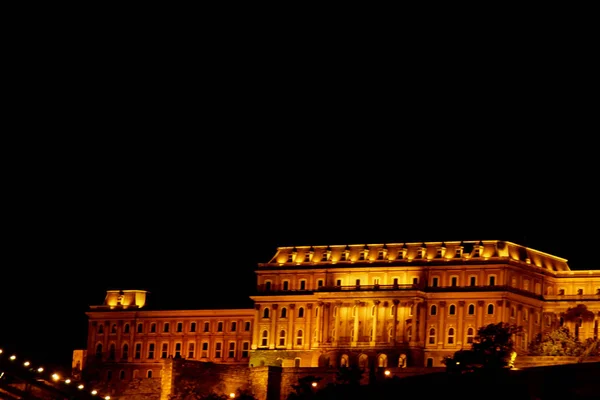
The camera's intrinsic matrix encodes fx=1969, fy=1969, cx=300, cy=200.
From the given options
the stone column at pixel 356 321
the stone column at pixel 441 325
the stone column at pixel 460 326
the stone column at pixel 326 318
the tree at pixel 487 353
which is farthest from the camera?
the stone column at pixel 326 318

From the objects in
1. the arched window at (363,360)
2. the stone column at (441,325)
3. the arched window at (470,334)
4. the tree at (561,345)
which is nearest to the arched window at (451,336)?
the stone column at (441,325)

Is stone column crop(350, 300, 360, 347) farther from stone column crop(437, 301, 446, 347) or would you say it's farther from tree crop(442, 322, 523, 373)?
tree crop(442, 322, 523, 373)

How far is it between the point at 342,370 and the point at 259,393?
17.0m

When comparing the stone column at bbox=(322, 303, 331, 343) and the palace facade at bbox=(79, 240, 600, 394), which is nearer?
the palace facade at bbox=(79, 240, 600, 394)

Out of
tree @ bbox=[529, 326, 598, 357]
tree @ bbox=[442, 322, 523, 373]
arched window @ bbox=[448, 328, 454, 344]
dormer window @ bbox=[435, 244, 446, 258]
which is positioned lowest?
tree @ bbox=[442, 322, 523, 373]

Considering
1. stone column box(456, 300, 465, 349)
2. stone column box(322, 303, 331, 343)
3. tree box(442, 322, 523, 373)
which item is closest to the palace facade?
stone column box(456, 300, 465, 349)

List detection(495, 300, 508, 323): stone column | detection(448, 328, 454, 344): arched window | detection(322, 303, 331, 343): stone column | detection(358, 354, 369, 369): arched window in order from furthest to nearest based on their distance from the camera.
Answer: detection(322, 303, 331, 343): stone column
detection(358, 354, 369, 369): arched window
detection(448, 328, 454, 344): arched window
detection(495, 300, 508, 323): stone column

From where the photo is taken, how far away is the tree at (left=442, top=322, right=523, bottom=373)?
490 feet

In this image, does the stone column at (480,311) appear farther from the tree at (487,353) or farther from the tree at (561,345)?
the tree at (487,353)

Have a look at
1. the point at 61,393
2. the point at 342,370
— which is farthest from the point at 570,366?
the point at 61,393

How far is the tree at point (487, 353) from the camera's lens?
149325 millimetres

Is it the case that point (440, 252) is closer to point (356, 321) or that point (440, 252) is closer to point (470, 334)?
point (470, 334)

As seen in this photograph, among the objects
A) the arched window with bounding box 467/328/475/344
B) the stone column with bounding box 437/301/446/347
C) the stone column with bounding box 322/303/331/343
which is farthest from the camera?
the stone column with bounding box 322/303/331/343

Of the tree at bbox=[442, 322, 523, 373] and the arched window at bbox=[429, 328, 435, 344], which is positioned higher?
the arched window at bbox=[429, 328, 435, 344]
